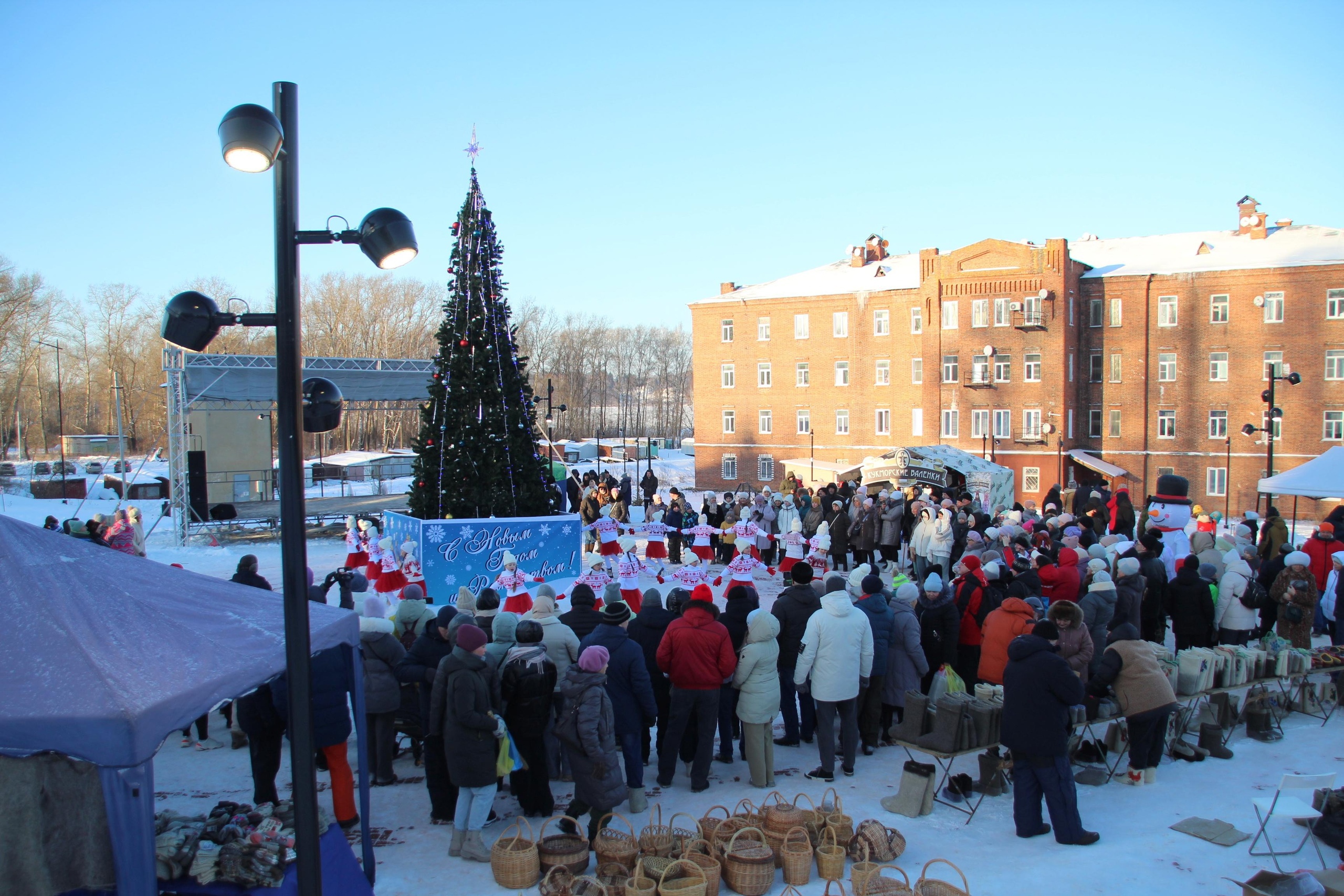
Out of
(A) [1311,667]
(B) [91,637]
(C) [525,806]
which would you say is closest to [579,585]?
(C) [525,806]

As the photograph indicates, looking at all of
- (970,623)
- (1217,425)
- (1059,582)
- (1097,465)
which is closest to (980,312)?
(1097,465)

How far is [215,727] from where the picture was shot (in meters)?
8.45

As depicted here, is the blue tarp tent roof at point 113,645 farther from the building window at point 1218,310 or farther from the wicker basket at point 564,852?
the building window at point 1218,310

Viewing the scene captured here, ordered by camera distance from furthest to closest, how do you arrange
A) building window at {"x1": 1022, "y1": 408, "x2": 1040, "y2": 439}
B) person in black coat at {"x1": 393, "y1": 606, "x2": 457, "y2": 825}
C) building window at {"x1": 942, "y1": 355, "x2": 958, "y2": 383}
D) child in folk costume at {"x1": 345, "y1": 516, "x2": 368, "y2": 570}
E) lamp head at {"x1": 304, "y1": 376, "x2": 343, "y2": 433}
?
building window at {"x1": 942, "y1": 355, "x2": 958, "y2": 383} → building window at {"x1": 1022, "y1": 408, "x2": 1040, "y2": 439} → child in folk costume at {"x1": 345, "y1": 516, "x2": 368, "y2": 570} → person in black coat at {"x1": 393, "y1": 606, "x2": 457, "y2": 825} → lamp head at {"x1": 304, "y1": 376, "x2": 343, "y2": 433}

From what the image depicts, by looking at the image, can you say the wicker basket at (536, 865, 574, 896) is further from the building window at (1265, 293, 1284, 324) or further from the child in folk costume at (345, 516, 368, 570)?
the building window at (1265, 293, 1284, 324)

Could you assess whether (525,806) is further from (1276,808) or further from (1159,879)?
(1276,808)

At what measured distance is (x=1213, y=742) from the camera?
7785mm

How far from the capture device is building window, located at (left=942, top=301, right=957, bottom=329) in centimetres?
3841

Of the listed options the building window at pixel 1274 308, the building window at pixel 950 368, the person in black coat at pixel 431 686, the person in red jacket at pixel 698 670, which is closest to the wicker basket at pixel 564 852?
the person in black coat at pixel 431 686

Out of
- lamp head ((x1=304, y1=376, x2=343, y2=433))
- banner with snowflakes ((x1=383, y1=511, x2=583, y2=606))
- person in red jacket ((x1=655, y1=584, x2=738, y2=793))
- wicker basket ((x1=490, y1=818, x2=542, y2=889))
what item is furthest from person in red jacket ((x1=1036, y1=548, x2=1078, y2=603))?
lamp head ((x1=304, y1=376, x2=343, y2=433))

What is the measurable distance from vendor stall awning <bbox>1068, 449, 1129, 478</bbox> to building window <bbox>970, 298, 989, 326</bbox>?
685cm

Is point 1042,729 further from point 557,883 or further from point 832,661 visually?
point 557,883

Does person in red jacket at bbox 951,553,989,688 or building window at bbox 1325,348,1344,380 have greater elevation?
building window at bbox 1325,348,1344,380

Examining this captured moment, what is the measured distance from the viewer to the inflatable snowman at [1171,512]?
44.1ft
